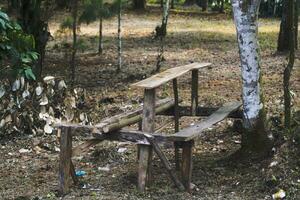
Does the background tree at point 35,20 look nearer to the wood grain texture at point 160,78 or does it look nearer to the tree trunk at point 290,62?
the wood grain texture at point 160,78

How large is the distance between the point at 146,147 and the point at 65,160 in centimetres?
80

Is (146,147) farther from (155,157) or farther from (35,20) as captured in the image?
(35,20)

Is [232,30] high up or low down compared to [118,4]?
down

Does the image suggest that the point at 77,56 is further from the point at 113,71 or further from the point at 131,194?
the point at 131,194

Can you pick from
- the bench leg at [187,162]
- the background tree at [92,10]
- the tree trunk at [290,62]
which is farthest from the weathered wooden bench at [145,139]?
the background tree at [92,10]

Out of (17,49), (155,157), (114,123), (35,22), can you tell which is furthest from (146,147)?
(35,22)

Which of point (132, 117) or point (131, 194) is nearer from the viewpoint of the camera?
point (131, 194)

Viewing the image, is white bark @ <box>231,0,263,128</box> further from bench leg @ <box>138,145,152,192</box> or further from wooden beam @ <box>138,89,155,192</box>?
bench leg @ <box>138,145,152,192</box>

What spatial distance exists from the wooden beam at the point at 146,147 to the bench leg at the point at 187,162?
0.32 meters

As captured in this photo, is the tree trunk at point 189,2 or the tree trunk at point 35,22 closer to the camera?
the tree trunk at point 35,22

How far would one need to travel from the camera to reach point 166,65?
42.1 ft

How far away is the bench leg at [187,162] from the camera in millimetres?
5457

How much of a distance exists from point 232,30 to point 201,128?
1413 cm

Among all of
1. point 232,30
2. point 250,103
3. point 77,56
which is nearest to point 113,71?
point 77,56
